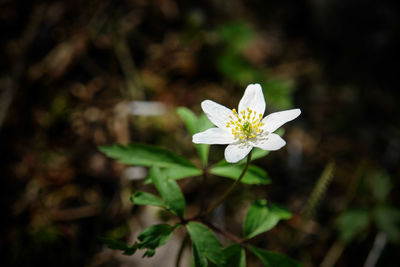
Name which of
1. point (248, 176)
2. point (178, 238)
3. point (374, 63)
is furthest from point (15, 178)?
point (374, 63)

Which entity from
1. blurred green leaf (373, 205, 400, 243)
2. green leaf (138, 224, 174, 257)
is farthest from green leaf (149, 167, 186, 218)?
blurred green leaf (373, 205, 400, 243)

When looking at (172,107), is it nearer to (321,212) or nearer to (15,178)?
(15,178)

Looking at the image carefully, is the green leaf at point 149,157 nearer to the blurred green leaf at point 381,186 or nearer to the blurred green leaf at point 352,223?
the blurred green leaf at point 352,223

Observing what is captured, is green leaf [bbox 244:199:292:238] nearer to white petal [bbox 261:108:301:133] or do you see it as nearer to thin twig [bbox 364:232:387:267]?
white petal [bbox 261:108:301:133]

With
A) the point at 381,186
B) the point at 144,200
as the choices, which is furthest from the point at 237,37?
the point at 144,200

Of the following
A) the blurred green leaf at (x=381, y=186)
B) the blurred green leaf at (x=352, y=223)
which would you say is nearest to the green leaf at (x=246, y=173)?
the blurred green leaf at (x=352, y=223)
